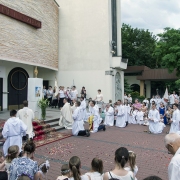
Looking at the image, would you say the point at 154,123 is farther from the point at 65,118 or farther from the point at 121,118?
the point at 65,118

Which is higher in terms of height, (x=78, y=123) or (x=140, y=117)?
(x=78, y=123)

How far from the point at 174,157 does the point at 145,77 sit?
29913 mm

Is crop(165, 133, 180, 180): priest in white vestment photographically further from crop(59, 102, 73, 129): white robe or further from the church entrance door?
the church entrance door

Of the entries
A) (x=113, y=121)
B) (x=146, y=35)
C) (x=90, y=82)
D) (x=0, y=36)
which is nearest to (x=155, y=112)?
(x=113, y=121)

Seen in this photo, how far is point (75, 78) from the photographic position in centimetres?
2158

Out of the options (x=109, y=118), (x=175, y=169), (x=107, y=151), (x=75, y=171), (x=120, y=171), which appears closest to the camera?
(x=175, y=169)

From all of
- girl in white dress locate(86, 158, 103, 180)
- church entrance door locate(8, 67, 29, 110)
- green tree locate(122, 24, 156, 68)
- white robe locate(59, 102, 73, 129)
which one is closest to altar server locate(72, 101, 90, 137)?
white robe locate(59, 102, 73, 129)

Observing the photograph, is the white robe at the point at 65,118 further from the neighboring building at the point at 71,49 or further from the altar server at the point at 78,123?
the neighboring building at the point at 71,49

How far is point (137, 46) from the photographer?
38812 mm

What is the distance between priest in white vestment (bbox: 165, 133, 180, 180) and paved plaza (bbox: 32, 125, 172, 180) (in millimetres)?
3479

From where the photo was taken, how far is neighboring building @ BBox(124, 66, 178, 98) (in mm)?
30328

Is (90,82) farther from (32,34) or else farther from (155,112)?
(155,112)

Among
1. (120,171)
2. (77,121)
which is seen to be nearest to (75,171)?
(120,171)

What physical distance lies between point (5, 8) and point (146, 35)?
1143 inches
